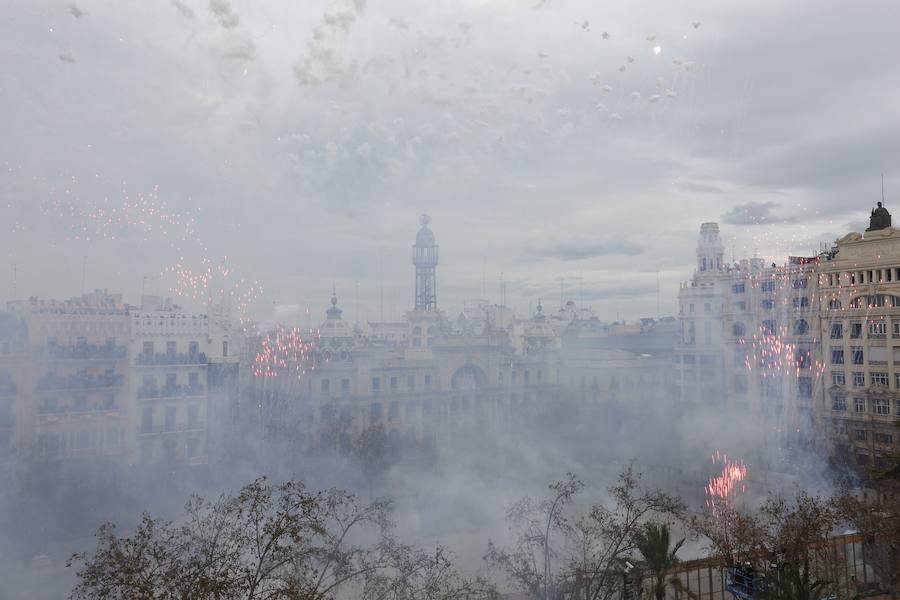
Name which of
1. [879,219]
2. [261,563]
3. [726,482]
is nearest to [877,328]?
[879,219]

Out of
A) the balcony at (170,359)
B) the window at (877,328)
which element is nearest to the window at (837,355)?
the window at (877,328)

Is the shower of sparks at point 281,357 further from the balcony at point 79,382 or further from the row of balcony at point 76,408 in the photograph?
the row of balcony at point 76,408

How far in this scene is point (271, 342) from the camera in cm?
5109

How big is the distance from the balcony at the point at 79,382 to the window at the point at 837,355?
42.8 meters

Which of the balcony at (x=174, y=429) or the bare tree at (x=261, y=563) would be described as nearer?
the bare tree at (x=261, y=563)

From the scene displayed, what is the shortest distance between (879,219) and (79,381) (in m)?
49.4

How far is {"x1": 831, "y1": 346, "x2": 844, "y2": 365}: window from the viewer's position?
43094mm

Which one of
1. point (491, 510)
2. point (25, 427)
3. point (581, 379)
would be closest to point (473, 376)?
point (581, 379)

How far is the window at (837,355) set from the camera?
1697 inches

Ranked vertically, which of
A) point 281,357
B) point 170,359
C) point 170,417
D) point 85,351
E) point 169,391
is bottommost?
point 170,417

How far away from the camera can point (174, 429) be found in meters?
37.8

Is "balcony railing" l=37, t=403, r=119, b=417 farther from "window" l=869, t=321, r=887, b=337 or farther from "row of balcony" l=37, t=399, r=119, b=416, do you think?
"window" l=869, t=321, r=887, b=337

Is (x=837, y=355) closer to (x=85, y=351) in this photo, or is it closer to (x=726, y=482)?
(x=726, y=482)

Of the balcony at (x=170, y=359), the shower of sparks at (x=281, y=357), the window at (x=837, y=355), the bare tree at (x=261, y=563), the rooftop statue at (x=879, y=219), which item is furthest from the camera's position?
the shower of sparks at (x=281, y=357)
